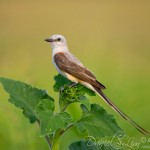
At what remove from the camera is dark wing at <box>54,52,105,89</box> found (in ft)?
11.2

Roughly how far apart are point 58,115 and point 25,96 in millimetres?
224

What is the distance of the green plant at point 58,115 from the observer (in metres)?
2.56

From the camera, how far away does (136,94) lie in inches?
183

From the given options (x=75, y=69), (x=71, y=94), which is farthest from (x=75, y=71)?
(x=71, y=94)

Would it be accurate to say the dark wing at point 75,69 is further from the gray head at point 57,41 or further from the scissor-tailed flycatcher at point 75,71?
the gray head at point 57,41

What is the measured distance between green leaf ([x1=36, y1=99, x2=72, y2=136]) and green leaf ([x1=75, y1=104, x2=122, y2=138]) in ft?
0.28

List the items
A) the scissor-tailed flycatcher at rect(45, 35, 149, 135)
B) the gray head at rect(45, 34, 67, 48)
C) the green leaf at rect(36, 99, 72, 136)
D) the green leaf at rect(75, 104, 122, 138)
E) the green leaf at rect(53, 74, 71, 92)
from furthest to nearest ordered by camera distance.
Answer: the gray head at rect(45, 34, 67, 48)
the scissor-tailed flycatcher at rect(45, 35, 149, 135)
the green leaf at rect(53, 74, 71, 92)
the green leaf at rect(75, 104, 122, 138)
the green leaf at rect(36, 99, 72, 136)

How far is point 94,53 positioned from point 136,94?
1.38 m

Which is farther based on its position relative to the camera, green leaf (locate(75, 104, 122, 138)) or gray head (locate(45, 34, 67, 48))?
gray head (locate(45, 34, 67, 48))

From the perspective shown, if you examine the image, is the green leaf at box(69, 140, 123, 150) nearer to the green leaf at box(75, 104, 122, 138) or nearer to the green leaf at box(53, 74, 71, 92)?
the green leaf at box(75, 104, 122, 138)

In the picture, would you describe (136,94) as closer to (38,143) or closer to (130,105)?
(130,105)

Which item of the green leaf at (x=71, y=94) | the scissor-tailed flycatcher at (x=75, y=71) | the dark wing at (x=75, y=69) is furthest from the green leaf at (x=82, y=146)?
the dark wing at (x=75, y=69)

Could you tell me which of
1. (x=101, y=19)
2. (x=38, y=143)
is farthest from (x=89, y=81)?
(x=101, y=19)

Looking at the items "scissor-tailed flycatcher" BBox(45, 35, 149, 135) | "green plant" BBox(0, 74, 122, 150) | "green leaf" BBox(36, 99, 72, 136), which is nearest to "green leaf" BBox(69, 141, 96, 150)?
"green plant" BBox(0, 74, 122, 150)
